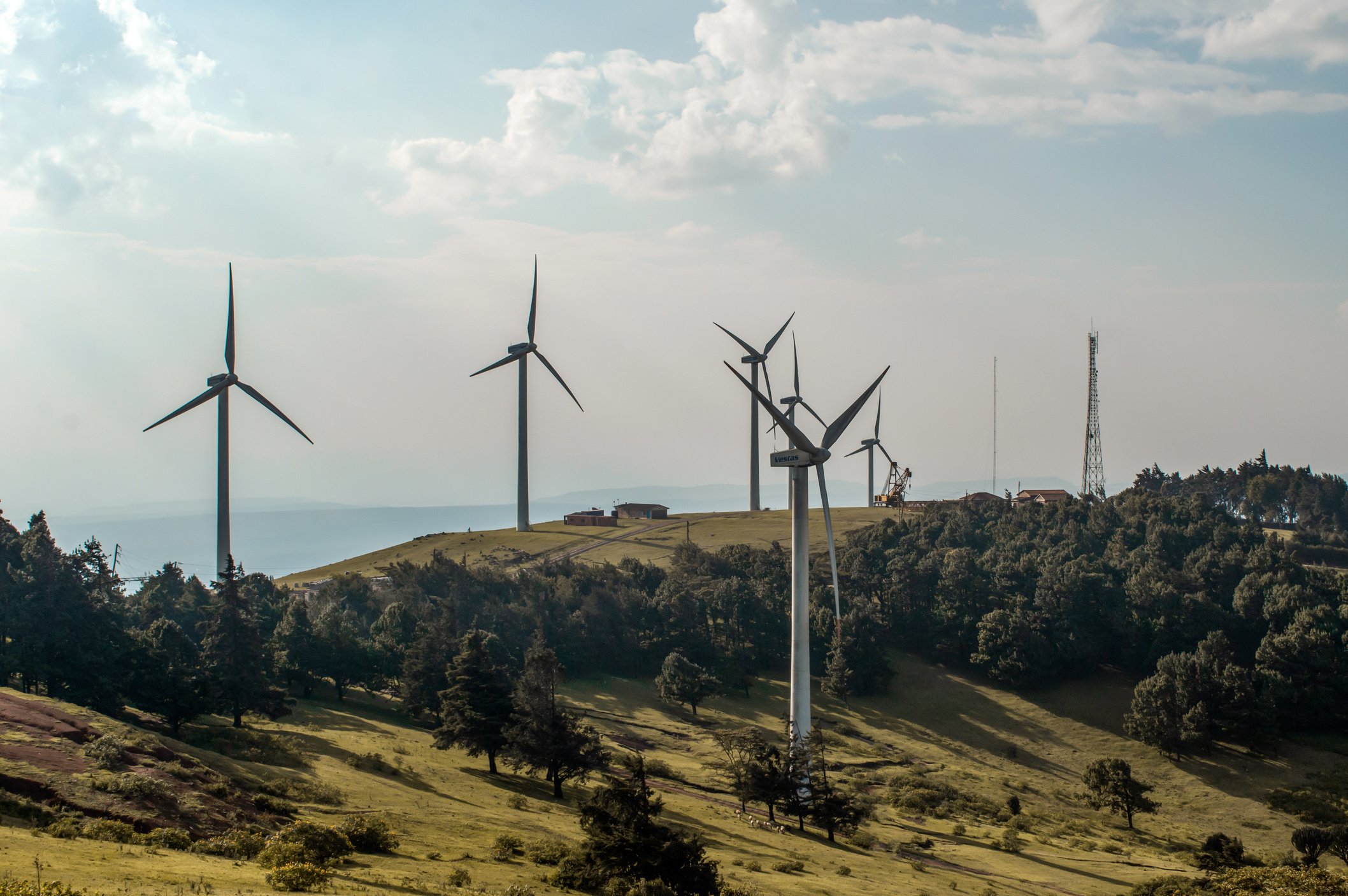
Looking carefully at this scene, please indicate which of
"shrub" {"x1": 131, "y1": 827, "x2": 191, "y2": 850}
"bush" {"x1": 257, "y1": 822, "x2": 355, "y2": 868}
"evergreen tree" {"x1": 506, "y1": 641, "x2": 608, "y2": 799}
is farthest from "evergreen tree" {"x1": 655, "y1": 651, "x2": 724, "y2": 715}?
"shrub" {"x1": 131, "y1": 827, "x2": 191, "y2": 850}

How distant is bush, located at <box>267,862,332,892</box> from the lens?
37.2 m

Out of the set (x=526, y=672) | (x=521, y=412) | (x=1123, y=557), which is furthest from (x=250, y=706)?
(x=1123, y=557)

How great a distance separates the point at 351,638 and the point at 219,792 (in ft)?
197

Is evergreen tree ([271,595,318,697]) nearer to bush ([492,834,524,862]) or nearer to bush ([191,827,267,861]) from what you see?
bush ([492,834,524,862])

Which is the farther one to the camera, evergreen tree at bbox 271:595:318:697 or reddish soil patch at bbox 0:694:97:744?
evergreen tree at bbox 271:595:318:697

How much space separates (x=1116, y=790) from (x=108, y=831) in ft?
255

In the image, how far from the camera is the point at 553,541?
197250mm

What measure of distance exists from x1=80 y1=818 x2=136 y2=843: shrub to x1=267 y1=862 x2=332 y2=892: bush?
7145mm

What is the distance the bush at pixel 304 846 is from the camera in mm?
41750

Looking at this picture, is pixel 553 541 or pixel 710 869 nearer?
pixel 710 869

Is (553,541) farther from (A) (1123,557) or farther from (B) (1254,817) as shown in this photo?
(B) (1254,817)

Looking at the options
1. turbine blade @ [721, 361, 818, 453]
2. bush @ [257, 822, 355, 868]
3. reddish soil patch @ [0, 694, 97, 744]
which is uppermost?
turbine blade @ [721, 361, 818, 453]

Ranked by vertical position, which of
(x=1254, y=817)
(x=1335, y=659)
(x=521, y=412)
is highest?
(x=521, y=412)

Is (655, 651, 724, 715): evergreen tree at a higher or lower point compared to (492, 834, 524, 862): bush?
lower
